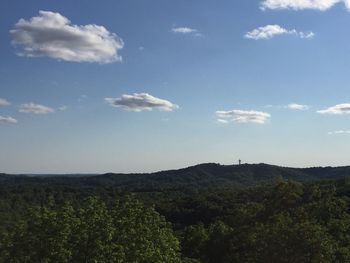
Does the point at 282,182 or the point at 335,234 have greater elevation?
the point at 282,182

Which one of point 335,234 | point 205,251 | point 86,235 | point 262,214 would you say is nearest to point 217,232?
point 205,251

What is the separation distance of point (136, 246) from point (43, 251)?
768cm

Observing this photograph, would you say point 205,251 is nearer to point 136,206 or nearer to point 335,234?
point 335,234

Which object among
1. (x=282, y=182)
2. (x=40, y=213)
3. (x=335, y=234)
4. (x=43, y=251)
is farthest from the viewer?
(x=335, y=234)

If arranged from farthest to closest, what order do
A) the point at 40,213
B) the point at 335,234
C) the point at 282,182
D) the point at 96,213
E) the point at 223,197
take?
the point at 223,197
the point at 335,234
the point at 282,182
the point at 96,213
the point at 40,213

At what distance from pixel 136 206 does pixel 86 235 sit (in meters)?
8.99

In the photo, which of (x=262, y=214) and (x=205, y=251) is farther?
(x=205, y=251)

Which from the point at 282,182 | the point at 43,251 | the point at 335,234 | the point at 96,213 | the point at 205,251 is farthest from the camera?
the point at 205,251

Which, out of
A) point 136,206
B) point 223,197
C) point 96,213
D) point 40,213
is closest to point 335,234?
point 136,206

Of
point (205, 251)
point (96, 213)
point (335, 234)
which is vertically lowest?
point (205, 251)

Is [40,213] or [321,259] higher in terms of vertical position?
[40,213]

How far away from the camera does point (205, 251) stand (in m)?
68.4

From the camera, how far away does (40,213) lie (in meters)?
36.8

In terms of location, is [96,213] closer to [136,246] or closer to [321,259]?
[136,246]
